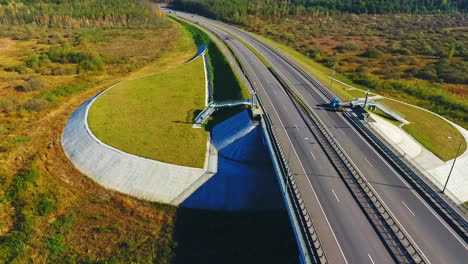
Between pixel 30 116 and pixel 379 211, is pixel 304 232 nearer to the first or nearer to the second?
→ pixel 379 211

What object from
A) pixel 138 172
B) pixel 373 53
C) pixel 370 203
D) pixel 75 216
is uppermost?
pixel 373 53

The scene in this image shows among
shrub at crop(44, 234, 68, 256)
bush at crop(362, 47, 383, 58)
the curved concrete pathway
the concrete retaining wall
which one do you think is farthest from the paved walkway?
bush at crop(362, 47, 383, 58)

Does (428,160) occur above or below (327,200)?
below

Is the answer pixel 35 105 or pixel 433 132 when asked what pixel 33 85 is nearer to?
pixel 35 105

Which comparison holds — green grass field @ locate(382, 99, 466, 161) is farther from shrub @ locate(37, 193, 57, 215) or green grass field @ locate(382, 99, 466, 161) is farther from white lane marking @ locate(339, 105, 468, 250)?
shrub @ locate(37, 193, 57, 215)

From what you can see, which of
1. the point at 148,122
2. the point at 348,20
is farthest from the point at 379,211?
the point at 348,20

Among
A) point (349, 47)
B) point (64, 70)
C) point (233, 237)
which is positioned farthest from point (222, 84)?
point (349, 47)

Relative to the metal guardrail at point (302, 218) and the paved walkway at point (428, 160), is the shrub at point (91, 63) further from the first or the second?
the paved walkway at point (428, 160)
